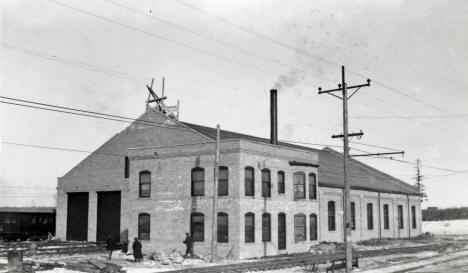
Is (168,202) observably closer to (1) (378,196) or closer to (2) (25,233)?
(2) (25,233)

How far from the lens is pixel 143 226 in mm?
35812

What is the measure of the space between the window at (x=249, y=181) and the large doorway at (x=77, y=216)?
1960 centimetres

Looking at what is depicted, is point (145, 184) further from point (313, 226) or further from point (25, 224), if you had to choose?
point (25, 224)

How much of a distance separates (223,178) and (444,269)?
1347 centimetres

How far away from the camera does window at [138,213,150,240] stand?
35.5m

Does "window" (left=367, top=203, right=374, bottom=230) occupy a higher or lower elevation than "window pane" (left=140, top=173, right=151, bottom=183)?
lower

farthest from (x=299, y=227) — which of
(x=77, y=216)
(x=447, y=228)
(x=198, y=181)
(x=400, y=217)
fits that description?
(x=447, y=228)

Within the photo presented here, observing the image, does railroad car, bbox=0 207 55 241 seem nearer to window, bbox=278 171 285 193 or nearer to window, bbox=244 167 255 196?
window, bbox=244 167 255 196

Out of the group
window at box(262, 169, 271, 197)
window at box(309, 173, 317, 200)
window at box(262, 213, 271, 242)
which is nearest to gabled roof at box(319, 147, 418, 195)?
window at box(309, 173, 317, 200)

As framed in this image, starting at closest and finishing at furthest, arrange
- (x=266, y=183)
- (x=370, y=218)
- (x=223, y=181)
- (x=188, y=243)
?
(x=188, y=243)
(x=223, y=181)
(x=266, y=183)
(x=370, y=218)

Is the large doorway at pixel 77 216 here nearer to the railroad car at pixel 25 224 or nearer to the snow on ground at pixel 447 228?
the railroad car at pixel 25 224

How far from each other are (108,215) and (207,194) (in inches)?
602

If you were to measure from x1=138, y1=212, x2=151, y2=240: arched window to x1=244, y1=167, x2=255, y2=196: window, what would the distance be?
730 centimetres

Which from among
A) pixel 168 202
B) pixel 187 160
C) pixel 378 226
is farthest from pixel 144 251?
pixel 378 226
